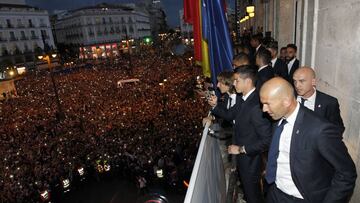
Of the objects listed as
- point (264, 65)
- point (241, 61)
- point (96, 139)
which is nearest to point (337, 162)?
point (241, 61)

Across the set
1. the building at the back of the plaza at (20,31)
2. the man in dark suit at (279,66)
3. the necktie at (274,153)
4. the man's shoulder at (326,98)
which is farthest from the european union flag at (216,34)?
the building at the back of the plaza at (20,31)

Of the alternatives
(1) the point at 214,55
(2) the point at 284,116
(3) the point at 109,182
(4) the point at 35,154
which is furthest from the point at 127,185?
(2) the point at 284,116

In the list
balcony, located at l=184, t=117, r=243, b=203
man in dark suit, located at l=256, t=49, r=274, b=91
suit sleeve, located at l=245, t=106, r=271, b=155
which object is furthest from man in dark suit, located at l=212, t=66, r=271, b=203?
man in dark suit, located at l=256, t=49, r=274, b=91

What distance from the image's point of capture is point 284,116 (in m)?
2.70

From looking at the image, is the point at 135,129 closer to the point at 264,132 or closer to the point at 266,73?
the point at 266,73

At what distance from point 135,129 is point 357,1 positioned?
11.3m

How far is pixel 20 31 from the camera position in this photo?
2425 inches

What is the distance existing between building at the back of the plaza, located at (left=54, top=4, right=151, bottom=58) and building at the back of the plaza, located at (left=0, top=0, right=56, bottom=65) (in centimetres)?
1244

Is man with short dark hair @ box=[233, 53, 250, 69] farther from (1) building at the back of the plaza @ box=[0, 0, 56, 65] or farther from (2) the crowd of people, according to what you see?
(1) building at the back of the plaza @ box=[0, 0, 56, 65]

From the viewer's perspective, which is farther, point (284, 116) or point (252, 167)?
point (252, 167)

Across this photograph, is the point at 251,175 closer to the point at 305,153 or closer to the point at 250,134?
the point at 250,134

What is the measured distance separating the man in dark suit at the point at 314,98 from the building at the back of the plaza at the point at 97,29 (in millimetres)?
78676

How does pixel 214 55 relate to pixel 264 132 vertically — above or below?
above

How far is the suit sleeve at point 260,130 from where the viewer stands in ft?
11.8
